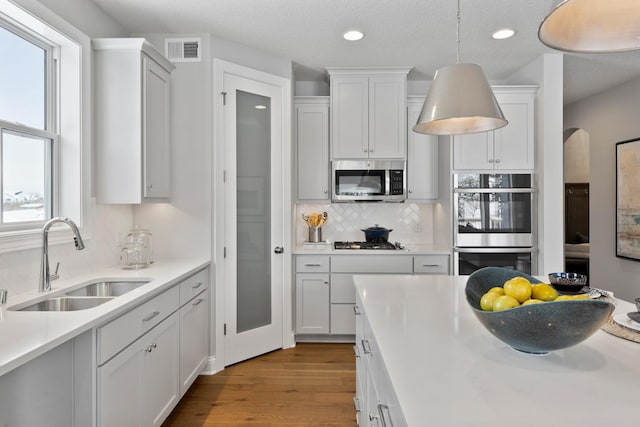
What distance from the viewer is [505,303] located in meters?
1.06

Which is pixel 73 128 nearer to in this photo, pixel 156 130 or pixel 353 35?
pixel 156 130

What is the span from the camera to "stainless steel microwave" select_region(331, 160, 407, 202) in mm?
3818

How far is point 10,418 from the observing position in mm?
1265

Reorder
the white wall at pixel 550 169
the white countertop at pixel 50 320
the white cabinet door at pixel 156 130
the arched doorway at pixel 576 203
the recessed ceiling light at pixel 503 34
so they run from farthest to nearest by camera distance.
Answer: the arched doorway at pixel 576 203 < the white wall at pixel 550 169 < the recessed ceiling light at pixel 503 34 < the white cabinet door at pixel 156 130 < the white countertop at pixel 50 320

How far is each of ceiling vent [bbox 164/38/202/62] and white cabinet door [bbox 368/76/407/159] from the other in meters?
1.64

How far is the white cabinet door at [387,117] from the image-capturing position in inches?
149

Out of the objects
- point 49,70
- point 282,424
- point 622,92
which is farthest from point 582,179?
point 49,70

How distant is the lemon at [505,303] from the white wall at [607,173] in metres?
4.29

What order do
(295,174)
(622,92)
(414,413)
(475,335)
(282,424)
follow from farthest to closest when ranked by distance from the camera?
(622,92) → (295,174) → (282,424) → (475,335) → (414,413)

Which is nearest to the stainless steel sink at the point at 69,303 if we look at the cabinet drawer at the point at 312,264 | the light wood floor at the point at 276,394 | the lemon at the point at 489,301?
the light wood floor at the point at 276,394

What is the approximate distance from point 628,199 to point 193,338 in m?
4.68

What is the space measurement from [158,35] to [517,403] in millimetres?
3424

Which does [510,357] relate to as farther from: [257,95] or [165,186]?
[257,95]

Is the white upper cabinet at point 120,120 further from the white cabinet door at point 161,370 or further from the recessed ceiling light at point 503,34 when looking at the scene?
the recessed ceiling light at point 503,34
